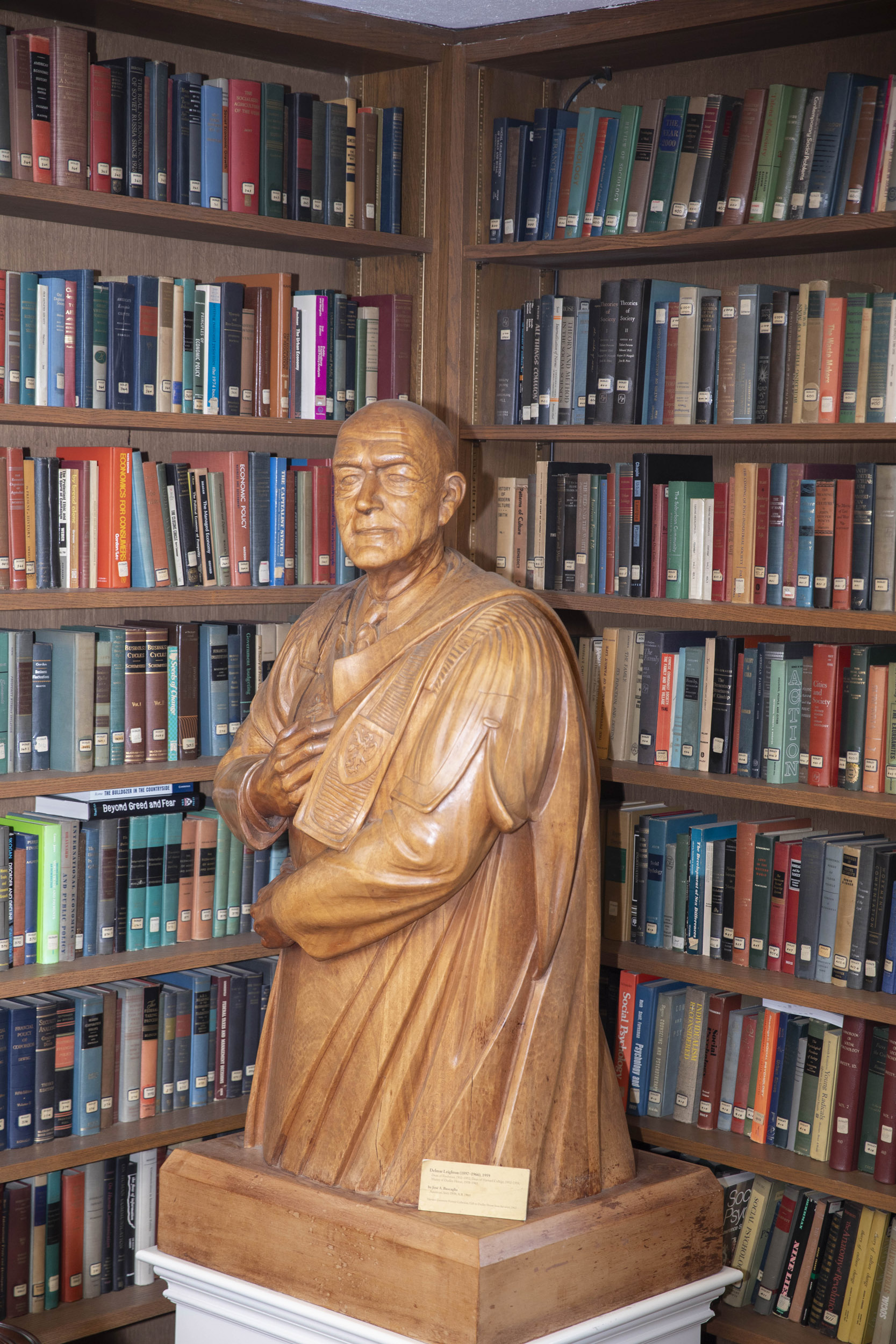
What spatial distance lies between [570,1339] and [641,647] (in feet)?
5.32

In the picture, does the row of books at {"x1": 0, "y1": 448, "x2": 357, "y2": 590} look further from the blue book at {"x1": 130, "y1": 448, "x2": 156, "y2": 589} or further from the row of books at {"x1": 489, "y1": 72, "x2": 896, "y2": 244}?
the row of books at {"x1": 489, "y1": 72, "x2": 896, "y2": 244}

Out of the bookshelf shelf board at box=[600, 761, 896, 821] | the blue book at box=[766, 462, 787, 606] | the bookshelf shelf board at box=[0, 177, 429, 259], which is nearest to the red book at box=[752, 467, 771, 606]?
the blue book at box=[766, 462, 787, 606]

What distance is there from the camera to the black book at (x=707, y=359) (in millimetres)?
3055

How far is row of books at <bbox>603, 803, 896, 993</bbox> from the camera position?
2867 millimetres

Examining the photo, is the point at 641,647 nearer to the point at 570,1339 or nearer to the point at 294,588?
the point at 294,588

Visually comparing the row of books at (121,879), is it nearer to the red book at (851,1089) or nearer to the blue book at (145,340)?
the blue book at (145,340)

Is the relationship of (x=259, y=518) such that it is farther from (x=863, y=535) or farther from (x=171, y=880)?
(x=863, y=535)

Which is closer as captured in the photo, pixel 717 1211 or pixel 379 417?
pixel 379 417

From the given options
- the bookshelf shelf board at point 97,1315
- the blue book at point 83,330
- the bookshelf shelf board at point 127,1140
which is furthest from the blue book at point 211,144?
the bookshelf shelf board at point 97,1315

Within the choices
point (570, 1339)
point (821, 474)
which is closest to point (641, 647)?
point (821, 474)

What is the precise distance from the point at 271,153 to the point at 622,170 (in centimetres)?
74

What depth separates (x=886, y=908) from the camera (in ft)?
9.33

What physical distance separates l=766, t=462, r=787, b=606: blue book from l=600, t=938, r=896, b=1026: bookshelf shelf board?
0.74m

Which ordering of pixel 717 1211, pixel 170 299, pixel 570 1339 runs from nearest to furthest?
pixel 570 1339 < pixel 717 1211 < pixel 170 299
